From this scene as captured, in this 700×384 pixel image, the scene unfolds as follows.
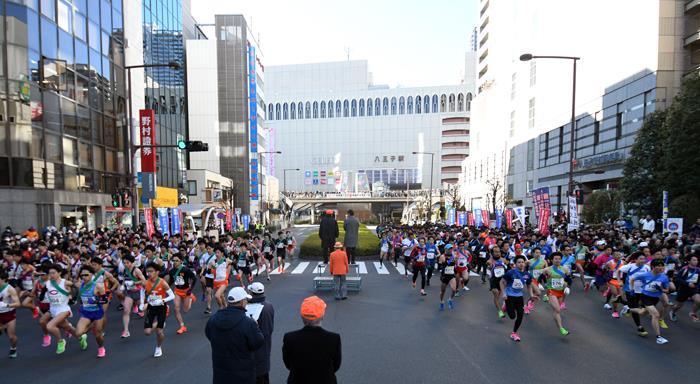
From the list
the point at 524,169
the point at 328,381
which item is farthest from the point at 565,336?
the point at 524,169

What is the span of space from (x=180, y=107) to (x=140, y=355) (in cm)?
4050

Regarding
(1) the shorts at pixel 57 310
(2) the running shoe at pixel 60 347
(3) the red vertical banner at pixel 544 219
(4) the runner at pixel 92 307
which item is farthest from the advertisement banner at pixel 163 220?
(3) the red vertical banner at pixel 544 219

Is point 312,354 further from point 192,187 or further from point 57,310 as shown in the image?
point 192,187

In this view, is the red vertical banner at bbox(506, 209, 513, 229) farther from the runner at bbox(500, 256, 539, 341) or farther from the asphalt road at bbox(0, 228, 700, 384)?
the runner at bbox(500, 256, 539, 341)

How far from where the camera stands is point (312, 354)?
3.33m

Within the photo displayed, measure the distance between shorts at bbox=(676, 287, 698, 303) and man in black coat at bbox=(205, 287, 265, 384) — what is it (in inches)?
370

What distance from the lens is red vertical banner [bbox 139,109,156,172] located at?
2414 centimetres

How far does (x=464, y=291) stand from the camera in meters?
12.0

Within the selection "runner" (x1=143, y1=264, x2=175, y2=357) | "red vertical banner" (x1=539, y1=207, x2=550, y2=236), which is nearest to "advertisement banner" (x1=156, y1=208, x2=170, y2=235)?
"runner" (x1=143, y1=264, x2=175, y2=357)

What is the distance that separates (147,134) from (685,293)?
27.0 meters

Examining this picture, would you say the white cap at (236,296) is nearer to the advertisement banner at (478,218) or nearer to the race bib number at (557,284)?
the race bib number at (557,284)

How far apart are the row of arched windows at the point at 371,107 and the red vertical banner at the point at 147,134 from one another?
241 ft

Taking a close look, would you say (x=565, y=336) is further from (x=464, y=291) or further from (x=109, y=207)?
(x=109, y=207)

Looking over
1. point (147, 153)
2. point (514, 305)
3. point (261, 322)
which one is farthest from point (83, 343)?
point (147, 153)
